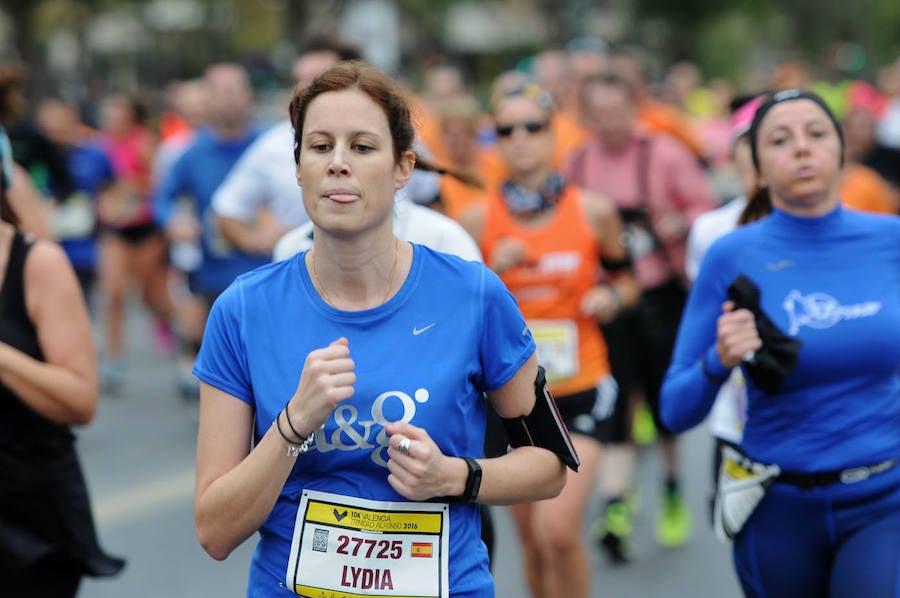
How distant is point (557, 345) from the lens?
5.46 meters

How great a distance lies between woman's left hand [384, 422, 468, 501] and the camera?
8.54 ft

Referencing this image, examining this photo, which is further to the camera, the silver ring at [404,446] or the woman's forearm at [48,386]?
the woman's forearm at [48,386]

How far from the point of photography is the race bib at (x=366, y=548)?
278 centimetres

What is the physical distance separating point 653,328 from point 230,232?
87.8 inches

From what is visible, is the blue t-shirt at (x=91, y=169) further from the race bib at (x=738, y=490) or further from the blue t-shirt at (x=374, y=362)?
the blue t-shirt at (x=374, y=362)

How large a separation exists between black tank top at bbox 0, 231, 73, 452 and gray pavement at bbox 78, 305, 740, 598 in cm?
248

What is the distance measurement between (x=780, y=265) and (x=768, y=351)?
299mm

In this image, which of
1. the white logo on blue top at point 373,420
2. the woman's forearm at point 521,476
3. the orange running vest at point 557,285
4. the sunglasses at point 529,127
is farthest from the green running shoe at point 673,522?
the white logo on blue top at point 373,420

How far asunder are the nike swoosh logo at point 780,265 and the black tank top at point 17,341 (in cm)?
200

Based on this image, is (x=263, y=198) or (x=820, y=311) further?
(x=263, y=198)

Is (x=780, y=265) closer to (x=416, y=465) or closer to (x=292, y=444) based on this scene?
(x=416, y=465)

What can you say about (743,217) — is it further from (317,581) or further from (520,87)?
(317,581)

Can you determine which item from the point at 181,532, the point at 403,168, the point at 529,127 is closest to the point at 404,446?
the point at 403,168

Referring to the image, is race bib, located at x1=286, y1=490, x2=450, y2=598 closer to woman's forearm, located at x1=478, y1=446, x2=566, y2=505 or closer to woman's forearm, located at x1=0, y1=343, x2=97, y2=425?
woman's forearm, located at x1=478, y1=446, x2=566, y2=505
